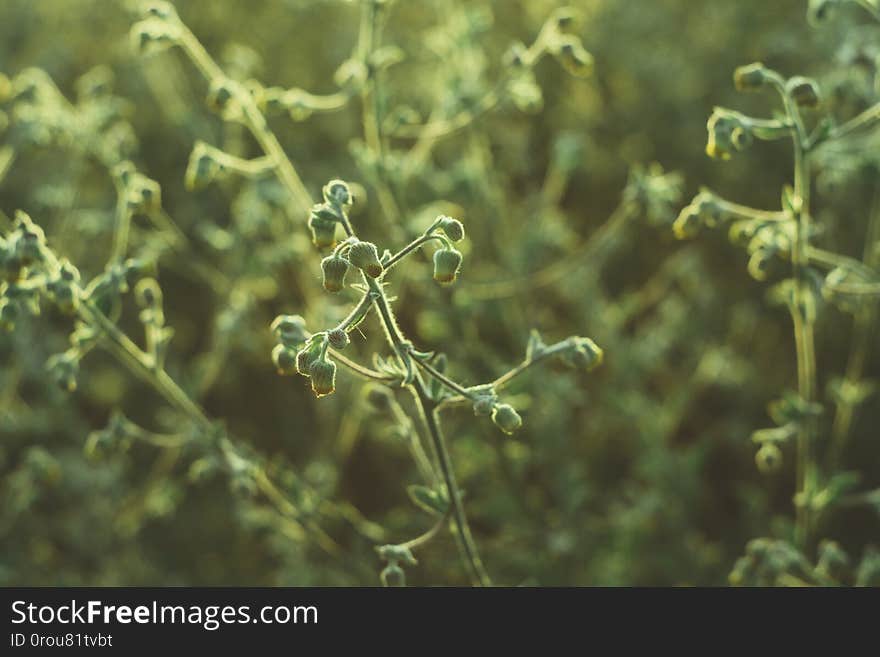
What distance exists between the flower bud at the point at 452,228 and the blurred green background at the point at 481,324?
1.38 meters

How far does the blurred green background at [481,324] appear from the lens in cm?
382

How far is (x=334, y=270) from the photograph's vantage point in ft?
6.00

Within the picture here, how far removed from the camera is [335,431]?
4.53 meters

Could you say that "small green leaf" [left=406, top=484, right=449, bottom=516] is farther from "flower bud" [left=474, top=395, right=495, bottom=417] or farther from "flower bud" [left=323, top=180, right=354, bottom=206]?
"flower bud" [left=323, top=180, right=354, bottom=206]

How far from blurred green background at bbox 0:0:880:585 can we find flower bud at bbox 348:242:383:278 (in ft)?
4.73

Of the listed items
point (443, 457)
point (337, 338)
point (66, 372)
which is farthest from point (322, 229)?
point (66, 372)

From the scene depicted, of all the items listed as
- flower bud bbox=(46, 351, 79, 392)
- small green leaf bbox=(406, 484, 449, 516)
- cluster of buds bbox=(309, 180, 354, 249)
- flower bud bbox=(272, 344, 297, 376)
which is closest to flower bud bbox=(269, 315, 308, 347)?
flower bud bbox=(272, 344, 297, 376)

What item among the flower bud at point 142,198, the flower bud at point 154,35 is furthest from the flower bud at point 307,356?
the flower bud at point 154,35

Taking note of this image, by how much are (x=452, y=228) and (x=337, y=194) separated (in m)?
0.30

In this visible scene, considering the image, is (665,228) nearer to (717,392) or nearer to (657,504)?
(717,392)

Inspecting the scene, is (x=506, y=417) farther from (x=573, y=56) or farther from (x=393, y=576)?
(x=573, y=56)

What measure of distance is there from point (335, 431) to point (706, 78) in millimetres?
2936

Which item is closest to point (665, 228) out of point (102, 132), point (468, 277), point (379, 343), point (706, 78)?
point (706, 78)
